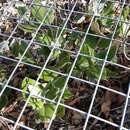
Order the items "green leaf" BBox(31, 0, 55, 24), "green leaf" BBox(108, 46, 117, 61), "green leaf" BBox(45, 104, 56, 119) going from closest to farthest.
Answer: "green leaf" BBox(45, 104, 56, 119)
"green leaf" BBox(108, 46, 117, 61)
"green leaf" BBox(31, 0, 55, 24)

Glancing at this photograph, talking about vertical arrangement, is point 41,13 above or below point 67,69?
above

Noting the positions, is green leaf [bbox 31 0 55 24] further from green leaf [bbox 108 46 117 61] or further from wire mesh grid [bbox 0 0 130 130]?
green leaf [bbox 108 46 117 61]

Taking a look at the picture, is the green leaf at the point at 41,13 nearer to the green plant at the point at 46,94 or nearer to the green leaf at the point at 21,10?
the green leaf at the point at 21,10

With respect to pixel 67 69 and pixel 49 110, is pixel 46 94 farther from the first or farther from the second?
pixel 67 69

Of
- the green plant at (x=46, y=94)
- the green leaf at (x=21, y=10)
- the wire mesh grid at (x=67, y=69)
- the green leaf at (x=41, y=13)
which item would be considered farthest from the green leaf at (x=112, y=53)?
the green leaf at (x=21, y=10)

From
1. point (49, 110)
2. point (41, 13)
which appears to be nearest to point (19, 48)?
point (41, 13)

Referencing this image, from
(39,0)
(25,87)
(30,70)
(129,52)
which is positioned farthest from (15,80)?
(129,52)

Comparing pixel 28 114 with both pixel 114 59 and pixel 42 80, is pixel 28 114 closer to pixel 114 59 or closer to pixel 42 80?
pixel 42 80

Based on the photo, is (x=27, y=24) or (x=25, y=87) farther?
(x=27, y=24)

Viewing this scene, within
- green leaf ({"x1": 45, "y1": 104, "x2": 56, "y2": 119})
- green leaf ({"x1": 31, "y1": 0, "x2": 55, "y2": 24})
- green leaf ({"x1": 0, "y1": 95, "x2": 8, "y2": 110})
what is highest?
green leaf ({"x1": 31, "y1": 0, "x2": 55, "y2": 24})

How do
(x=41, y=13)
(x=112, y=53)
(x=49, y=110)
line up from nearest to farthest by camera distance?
(x=49, y=110) < (x=112, y=53) < (x=41, y=13)

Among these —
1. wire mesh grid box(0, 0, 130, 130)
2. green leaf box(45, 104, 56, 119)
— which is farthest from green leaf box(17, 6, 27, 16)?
green leaf box(45, 104, 56, 119)
